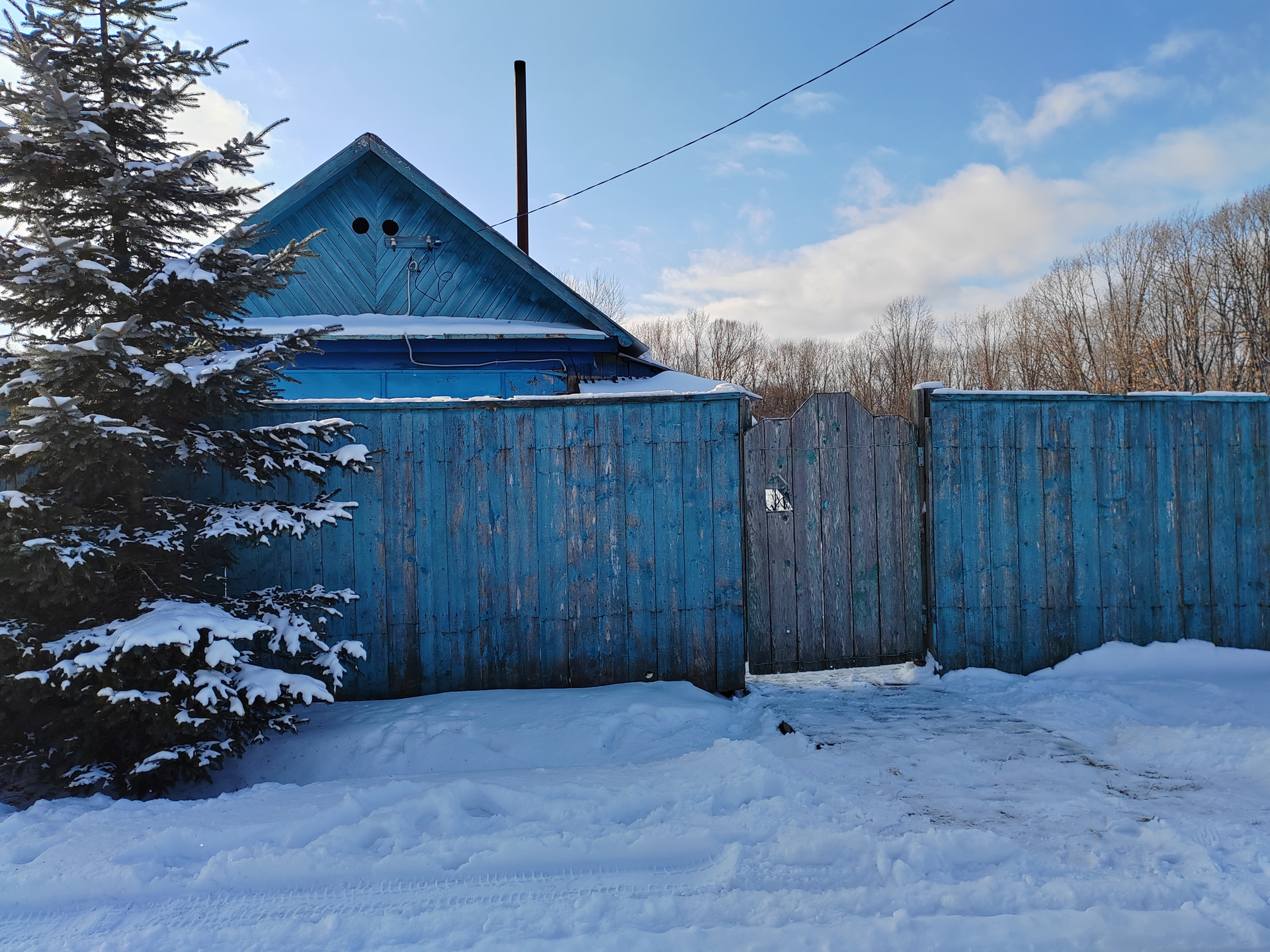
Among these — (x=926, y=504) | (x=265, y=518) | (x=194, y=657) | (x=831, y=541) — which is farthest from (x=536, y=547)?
(x=926, y=504)

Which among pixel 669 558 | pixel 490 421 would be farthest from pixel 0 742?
pixel 669 558

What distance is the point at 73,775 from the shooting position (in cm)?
301

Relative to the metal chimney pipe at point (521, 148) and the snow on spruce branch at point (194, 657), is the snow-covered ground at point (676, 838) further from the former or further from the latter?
the metal chimney pipe at point (521, 148)

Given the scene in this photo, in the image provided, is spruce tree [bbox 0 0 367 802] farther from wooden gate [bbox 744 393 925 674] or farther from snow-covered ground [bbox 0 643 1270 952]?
wooden gate [bbox 744 393 925 674]

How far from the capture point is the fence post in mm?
4574

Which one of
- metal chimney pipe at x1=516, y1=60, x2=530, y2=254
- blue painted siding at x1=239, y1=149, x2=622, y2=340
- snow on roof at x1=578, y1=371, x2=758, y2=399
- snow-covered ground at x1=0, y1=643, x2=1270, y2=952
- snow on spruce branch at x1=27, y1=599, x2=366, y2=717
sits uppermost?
metal chimney pipe at x1=516, y1=60, x2=530, y2=254

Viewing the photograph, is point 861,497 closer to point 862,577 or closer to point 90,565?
point 862,577

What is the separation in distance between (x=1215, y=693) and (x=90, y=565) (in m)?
6.08

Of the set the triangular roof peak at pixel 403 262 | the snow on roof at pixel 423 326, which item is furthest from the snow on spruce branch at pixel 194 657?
the triangular roof peak at pixel 403 262

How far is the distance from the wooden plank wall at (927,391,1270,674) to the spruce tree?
12.7 ft

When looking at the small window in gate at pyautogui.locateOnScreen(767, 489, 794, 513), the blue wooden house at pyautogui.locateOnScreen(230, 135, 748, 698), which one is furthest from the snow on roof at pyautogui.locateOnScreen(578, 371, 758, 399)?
the blue wooden house at pyautogui.locateOnScreen(230, 135, 748, 698)

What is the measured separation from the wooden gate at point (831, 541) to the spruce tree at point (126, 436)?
101 inches

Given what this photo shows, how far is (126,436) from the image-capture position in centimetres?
287

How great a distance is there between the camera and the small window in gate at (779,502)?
4559 mm
